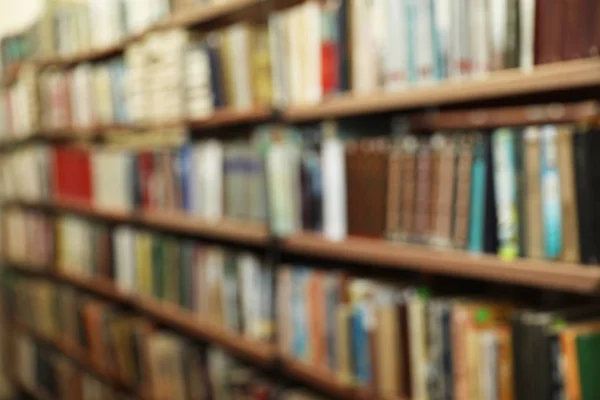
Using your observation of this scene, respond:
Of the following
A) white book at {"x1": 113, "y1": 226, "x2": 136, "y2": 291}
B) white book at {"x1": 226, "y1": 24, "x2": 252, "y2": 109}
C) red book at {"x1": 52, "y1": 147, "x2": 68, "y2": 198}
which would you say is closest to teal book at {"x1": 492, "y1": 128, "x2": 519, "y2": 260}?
white book at {"x1": 226, "y1": 24, "x2": 252, "y2": 109}

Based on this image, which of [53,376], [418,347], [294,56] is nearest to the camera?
[418,347]

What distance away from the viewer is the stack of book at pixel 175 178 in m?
2.06

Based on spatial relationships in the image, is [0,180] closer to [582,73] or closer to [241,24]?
[241,24]

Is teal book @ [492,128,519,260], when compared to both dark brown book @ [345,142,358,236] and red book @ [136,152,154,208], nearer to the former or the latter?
dark brown book @ [345,142,358,236]

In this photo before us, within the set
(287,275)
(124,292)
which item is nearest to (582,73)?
(287,275)

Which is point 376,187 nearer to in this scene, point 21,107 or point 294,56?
point 294,56

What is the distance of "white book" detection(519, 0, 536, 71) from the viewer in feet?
3.94

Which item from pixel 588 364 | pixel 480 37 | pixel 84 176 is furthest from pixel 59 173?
pixel 588 364

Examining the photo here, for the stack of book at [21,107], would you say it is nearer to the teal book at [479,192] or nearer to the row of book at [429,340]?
the row of book at [429,340]

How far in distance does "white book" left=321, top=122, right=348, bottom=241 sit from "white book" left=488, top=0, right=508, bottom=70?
499mm

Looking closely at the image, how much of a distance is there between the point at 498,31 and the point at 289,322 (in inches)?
39.7

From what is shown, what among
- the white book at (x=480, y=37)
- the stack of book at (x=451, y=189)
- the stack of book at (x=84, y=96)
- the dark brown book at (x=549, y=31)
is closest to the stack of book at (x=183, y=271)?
the stack of book at (x=451, y=189)

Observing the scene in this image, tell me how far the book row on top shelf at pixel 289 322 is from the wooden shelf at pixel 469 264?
0.07 metres

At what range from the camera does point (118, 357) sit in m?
2.87
